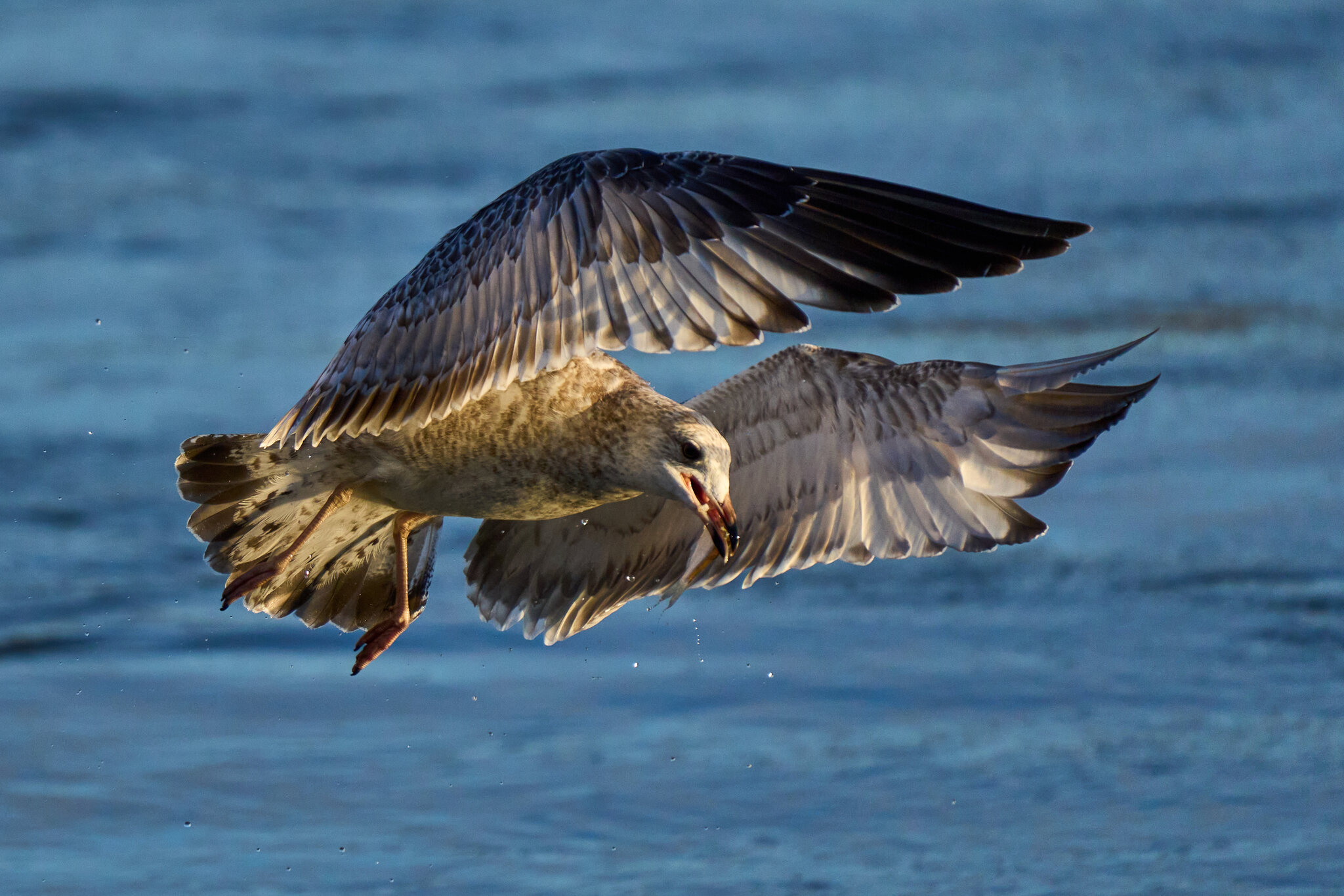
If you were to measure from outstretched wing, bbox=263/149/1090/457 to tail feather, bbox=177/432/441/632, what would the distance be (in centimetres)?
51

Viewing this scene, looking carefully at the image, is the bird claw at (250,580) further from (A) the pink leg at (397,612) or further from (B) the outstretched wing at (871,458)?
(B) the outstretched wing at (871,458)

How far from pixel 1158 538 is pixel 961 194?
248cm

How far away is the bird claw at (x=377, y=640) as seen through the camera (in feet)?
18.0

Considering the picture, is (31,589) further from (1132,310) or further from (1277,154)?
(1277,154)

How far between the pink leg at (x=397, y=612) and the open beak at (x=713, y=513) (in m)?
0.96

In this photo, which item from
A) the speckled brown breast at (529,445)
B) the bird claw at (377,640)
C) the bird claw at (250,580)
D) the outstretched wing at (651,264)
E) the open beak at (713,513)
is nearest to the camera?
the outstretched wing at (651,264)

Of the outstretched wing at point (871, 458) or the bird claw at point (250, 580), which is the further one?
the bird claw at point (250, 580)

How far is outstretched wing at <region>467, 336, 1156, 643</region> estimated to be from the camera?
517cm

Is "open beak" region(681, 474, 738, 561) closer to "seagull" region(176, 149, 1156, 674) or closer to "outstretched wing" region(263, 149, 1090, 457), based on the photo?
"seagull" region(176, 149, 1156, 674)

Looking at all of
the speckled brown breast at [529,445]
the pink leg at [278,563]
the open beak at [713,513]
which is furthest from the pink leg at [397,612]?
the open beak at [713,513]

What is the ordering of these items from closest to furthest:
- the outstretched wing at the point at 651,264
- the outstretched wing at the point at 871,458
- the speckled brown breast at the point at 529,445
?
the outstretched wing at the point at 651,264 → the speckled brown breast at the point at 529,445 → the outstretched wing at the point at 871,458

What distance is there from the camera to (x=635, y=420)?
16.5ft

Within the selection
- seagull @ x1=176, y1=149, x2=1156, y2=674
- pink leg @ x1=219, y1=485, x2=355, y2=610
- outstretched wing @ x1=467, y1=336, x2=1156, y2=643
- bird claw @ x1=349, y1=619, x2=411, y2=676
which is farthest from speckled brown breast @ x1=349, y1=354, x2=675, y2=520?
bird claw @ x1=349, y1=619, x2=411, y2=676

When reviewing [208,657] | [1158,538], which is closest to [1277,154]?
[1158,538]
